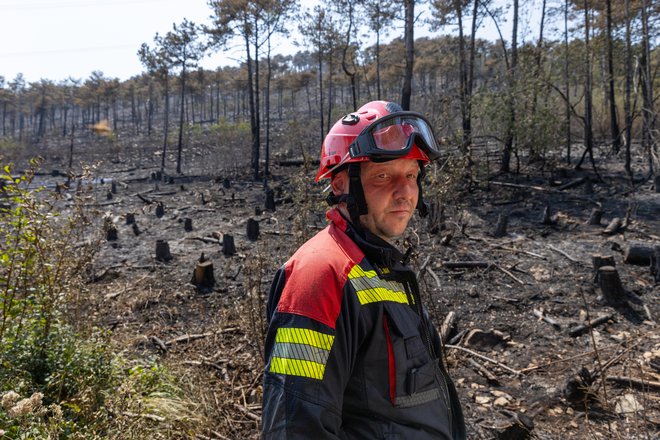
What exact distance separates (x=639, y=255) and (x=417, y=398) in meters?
7.12

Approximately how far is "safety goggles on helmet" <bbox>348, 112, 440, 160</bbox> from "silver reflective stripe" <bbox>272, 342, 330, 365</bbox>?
0.76m

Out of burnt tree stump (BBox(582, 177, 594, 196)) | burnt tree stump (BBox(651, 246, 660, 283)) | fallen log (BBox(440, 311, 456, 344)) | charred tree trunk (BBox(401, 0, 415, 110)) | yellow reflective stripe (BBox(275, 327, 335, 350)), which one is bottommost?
fallen log (BBox(440, 311, 456, 344))

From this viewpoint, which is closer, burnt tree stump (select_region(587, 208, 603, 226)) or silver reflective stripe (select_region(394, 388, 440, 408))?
silver reflective stripe (select_region(394, 388, 440, 408))

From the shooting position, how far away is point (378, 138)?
Answer: 1.77m

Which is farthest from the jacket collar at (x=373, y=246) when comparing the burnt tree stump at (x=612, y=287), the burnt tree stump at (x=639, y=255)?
the burnt tree stump at (x=639, y=255)

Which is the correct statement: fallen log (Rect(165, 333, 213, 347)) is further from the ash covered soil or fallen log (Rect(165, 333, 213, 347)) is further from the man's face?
the man's face

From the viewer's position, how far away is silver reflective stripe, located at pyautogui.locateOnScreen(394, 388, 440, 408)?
1.47 metres

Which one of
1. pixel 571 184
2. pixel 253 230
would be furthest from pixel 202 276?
pixel 571 184

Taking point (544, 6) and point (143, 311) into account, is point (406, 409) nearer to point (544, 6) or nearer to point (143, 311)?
point (143, 311)

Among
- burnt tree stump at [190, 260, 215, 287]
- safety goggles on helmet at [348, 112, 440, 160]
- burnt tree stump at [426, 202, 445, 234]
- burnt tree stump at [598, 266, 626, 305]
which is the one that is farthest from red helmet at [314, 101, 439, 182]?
burnt tree stump at [426, 202, 445, 234]

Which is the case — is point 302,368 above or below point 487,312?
above

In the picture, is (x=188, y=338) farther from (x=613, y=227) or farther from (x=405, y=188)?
(x=613, y=227)

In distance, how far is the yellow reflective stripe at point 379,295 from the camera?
1438 mm

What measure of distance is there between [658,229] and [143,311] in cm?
960
